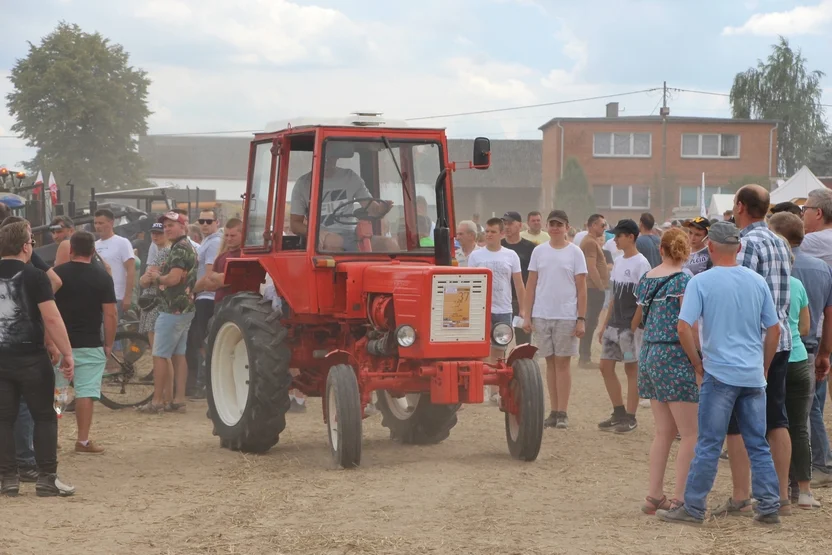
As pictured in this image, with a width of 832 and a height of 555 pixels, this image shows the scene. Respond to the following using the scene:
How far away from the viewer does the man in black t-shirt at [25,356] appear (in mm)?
7547

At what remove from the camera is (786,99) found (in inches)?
2494

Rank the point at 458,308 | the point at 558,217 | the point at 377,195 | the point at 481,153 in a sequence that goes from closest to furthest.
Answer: the point at 458,308
the point at 481,153
the point at 377,195
the point at 558,217

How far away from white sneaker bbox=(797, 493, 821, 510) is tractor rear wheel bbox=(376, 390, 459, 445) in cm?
329

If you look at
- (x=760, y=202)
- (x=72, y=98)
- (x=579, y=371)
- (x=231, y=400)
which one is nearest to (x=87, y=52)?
(x=72, y=98)

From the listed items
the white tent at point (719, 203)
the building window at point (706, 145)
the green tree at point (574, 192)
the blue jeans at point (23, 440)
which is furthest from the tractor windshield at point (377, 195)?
the building window at point (706, 145)

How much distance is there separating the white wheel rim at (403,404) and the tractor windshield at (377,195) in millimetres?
1433

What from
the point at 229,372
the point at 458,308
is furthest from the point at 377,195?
the point at 229,372

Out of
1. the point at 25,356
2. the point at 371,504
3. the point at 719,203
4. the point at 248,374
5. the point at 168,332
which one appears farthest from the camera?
the point at 719,203

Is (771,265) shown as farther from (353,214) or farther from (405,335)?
(353,214)

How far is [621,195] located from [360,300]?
47867mm

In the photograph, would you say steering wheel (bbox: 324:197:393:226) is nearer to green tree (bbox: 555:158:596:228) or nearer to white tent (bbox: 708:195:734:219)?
white tent (bbox: 708:195:734:219)

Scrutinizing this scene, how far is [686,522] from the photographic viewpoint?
22.0 ft

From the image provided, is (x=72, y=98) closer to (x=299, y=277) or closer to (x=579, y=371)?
(x=579, y=371)

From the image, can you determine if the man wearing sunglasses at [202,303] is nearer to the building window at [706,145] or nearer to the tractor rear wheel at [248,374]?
the tractor rear wheel at [248,374]
